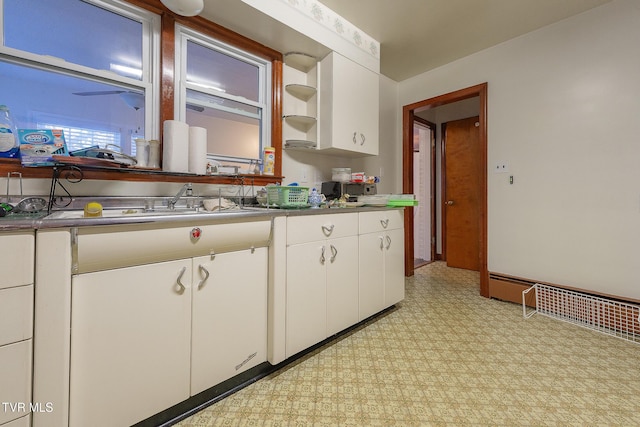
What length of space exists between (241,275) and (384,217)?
122 cm

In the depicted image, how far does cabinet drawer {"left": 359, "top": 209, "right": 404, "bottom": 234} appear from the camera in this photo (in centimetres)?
192

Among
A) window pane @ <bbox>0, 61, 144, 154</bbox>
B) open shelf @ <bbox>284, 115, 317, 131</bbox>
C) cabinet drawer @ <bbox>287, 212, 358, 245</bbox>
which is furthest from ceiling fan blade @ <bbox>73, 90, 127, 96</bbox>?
cabinet drawer @ <bbox>287, 212, 358, 245</bbox>

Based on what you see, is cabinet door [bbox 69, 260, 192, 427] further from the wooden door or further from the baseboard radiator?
the wooden door

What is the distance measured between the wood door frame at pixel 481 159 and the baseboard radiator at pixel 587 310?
42 cm

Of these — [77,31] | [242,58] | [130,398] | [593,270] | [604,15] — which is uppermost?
[604,15]

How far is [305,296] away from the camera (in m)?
1.53

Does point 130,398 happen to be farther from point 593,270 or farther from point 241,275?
point 593,270

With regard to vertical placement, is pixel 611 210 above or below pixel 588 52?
below

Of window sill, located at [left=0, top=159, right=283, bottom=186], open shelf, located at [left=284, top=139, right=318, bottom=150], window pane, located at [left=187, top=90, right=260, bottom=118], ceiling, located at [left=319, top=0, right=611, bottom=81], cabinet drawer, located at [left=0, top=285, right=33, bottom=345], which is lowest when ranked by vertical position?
cabinet drawer, located at [left=0, top=285, right=33, bottom=345]

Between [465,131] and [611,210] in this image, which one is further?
[465,131]

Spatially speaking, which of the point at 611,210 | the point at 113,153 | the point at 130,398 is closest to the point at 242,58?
the point at 113,153

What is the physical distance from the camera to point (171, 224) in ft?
3.42

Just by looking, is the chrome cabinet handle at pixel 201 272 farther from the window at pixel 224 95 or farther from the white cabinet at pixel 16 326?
the window at pixel 224 95

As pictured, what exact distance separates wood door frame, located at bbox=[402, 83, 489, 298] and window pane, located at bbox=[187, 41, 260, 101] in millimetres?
1939
